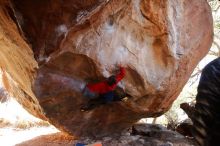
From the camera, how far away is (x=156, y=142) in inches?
229

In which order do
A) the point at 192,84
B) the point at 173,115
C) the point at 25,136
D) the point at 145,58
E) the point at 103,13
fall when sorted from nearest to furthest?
1. the point at 103,13
2. the point at 145,58
3. the point at 25,136
4. the point at 173,115
5. the point at 192,84

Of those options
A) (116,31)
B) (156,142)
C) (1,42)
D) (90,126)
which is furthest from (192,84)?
(1,42)

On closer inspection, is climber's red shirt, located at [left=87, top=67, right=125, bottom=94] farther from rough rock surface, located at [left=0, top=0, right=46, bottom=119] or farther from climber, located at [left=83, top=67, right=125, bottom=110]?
rough rock surface, located at [left=0, top=0, right=46, bottom=119]

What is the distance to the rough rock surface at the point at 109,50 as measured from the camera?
4.07 m

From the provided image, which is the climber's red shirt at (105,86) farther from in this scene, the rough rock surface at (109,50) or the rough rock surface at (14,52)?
the rough rock surface at (14,52)

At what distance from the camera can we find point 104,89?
468 centimetres

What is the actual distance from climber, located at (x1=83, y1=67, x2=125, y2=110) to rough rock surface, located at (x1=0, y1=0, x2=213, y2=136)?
0.32ft

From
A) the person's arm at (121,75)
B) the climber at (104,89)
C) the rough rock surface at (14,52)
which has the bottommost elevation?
the climber at (104,89)

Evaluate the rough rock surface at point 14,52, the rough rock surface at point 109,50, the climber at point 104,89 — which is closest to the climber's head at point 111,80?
the climber at point 104,89

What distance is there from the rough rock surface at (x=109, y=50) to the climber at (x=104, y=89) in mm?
98

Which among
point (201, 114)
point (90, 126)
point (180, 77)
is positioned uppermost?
point (180, 77)

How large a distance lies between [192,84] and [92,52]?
16.6 feet

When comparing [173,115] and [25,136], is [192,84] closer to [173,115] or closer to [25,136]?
[173,115]

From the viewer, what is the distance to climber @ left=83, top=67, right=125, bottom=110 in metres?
4.65
